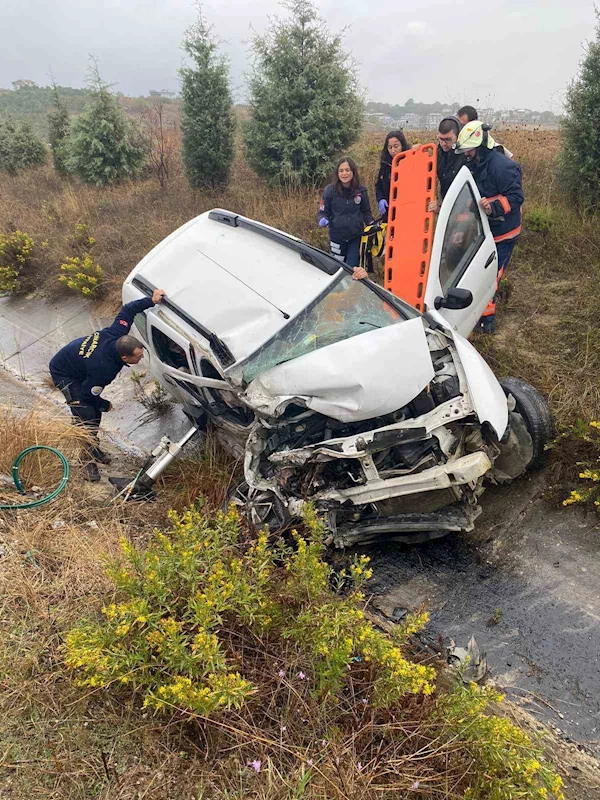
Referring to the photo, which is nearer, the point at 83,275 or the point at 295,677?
the point at 295,677

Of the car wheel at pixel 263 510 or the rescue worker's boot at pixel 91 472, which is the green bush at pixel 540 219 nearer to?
the car wheel at pixel 263 510

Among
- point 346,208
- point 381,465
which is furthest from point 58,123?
point 381,465

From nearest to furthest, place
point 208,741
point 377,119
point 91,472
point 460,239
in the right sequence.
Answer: point 208,741 → point 460,239 → point 91,472 → point 377,119

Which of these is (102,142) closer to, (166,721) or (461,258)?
(461,258)

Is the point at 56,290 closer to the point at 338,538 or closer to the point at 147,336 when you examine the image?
the point at 147,336

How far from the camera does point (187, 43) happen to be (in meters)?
9.02

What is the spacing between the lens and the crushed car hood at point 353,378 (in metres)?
3.02

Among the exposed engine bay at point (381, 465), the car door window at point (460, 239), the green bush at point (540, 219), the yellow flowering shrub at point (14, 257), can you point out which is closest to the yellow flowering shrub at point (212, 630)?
the exposed engine bay at point (381, 465)

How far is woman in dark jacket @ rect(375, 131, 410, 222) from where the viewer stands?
482cm

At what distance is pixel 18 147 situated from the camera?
1489 cm

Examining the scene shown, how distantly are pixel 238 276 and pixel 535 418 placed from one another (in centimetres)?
249

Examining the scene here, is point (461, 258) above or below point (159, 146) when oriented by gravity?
below

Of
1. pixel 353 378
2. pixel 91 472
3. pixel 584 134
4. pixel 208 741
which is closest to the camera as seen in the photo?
→ pixel 208 741

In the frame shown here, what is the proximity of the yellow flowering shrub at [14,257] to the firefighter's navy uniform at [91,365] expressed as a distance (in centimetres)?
515
